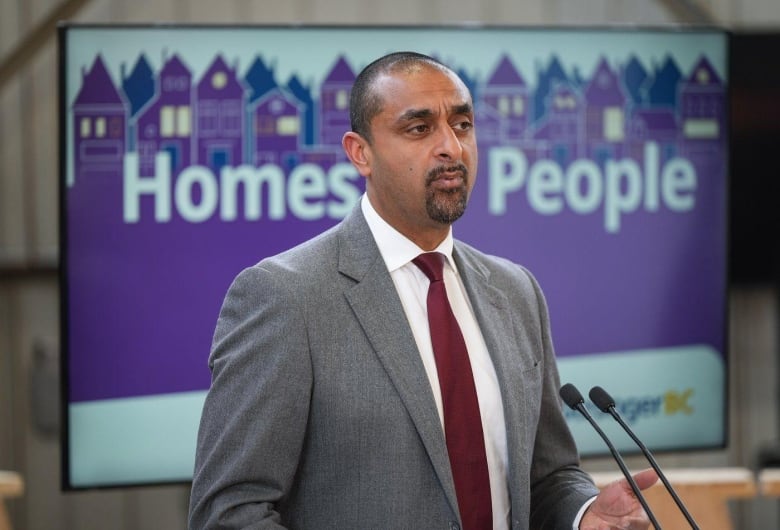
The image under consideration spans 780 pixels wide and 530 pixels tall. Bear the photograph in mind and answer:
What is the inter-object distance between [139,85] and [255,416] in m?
1.92

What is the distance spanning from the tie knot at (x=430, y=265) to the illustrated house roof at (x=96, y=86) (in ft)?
5.71

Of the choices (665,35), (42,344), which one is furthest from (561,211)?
(42,344)

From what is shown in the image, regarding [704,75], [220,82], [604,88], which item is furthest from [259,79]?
[704,75]

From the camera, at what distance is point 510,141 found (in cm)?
376

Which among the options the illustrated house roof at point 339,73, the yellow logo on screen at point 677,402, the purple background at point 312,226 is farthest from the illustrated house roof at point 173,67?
the yellow logo on screen at point 677,402

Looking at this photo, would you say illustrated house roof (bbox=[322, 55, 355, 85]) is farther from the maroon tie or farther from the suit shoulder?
the maroon tie

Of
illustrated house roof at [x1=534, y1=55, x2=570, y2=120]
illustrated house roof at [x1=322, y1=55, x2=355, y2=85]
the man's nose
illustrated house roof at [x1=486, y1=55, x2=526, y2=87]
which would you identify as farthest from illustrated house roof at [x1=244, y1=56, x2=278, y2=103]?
the man's nose

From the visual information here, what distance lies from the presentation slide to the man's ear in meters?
1.55

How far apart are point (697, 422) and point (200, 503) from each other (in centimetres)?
249

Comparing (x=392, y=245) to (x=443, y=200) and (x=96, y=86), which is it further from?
(x=96, y=86)

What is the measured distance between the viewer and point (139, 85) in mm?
3494

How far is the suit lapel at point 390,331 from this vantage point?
1891mm

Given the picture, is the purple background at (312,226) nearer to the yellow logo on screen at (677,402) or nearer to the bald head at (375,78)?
the yellow logo on screen at (677,402)

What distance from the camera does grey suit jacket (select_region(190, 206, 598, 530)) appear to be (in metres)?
1.84
